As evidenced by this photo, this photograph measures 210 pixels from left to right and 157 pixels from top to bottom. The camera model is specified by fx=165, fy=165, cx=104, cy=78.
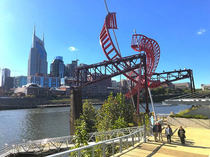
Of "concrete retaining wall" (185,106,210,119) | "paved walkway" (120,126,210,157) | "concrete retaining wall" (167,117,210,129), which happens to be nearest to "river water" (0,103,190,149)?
"paved walkway" (120,126,210,157)

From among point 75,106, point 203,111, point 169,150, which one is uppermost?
point 75,106

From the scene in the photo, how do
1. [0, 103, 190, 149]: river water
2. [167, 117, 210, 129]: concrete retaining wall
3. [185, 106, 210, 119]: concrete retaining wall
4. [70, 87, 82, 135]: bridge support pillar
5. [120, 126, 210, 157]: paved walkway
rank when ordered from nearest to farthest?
[120, 126, 210, 157]: paved walkway → [167, 117, 210, 129]: concrete retaining wall → [185, 106, 210, 119]: concrete retaining wall → [70, 87, 82, 135]: bridge support pillar → [0, 103, 190, 149]: river water

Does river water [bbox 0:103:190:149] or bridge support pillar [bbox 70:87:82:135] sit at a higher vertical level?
bridge support pillar [bbox 70:87:82:135]

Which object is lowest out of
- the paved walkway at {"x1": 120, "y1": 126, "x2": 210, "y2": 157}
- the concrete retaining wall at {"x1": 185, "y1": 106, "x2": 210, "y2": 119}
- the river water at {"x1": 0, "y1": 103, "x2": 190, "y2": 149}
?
the river water at {"x1": 0, "y1": 103, "x2": 190, "y2": 149}

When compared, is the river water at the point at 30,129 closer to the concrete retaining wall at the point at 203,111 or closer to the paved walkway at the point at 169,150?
the paved walkway at the point at 169,150

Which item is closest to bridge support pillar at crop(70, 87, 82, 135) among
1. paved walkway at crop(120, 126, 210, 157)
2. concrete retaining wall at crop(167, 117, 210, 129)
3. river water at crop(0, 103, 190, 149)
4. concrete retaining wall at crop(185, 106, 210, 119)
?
river water at crop(0, 103, 190, 149)

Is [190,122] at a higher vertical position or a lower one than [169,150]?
higher

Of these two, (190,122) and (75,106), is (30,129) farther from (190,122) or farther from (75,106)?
(190,122)

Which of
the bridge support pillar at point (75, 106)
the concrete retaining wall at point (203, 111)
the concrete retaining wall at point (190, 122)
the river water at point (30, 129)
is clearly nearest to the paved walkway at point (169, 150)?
the concrete retaining wall at point (190, 122)

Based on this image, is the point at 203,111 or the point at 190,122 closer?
the point at 190,122

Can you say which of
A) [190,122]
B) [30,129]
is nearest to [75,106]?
[190,122]

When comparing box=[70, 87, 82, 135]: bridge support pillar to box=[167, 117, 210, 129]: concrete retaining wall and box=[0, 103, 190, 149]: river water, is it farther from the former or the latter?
box=[167, 117, 210, 129]: concrete retaining wall

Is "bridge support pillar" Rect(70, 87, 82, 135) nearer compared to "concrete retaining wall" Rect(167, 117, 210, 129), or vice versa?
"concrete retaining wall" Rect(167, 117, 210, 129)

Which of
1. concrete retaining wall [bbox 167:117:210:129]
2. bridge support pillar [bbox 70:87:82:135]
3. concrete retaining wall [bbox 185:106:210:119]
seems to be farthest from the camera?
bridge support pillar [bbox 70:87:82:135]
